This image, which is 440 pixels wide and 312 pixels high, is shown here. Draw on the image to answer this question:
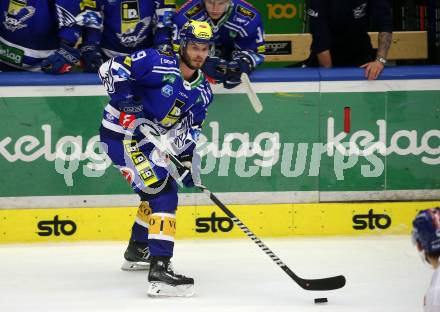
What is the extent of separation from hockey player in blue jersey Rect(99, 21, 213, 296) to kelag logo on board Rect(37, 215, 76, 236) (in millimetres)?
1069

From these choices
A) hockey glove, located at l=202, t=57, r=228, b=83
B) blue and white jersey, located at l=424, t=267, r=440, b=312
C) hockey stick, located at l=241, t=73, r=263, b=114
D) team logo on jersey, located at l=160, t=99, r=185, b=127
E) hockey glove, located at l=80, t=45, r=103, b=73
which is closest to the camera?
blue and white jersey, located at l=424, t=267, r=440, b=312

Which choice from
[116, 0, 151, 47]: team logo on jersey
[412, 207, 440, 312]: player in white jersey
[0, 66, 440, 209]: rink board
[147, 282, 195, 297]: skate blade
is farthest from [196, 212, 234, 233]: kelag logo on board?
[412, 207, 440, 312]: player in white jersey

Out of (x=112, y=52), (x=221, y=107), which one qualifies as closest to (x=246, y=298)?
(x=221, y=107)

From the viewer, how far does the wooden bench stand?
834 cm

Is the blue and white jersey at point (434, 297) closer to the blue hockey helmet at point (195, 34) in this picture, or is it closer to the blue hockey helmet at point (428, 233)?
the blue hockey helmet at point (428, 233)

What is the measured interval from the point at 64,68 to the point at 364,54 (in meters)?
1.88

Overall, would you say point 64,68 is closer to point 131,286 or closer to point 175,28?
point 175,28

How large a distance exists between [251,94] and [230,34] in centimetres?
47

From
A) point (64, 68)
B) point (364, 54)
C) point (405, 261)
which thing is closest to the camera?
point (405, 261)

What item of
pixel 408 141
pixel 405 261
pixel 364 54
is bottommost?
pixel 405 261

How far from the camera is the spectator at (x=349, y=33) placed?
7039 millimetres

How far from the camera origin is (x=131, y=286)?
19.2 feet

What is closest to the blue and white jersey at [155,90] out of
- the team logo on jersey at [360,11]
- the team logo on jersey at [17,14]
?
the team logo on jersey at [17,14]

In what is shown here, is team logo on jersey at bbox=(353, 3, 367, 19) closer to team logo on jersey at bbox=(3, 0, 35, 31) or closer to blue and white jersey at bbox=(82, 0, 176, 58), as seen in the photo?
blue and white jersey at bbox=(82, 0, 176, 58)
